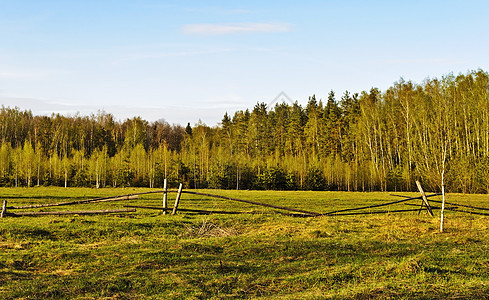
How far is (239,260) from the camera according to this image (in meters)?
10.5

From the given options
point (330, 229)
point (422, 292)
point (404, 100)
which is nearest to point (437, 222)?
point (330, 229)

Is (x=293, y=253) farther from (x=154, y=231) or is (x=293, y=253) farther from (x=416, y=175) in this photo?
(x=416, y=175)

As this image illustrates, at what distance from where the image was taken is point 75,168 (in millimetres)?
71125

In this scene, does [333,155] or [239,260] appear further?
[333,155]

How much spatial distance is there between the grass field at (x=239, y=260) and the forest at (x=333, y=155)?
3360 centimetres

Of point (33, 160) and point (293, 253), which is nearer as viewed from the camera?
point (293, 253)

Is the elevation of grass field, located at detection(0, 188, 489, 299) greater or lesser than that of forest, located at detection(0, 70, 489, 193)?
lesser

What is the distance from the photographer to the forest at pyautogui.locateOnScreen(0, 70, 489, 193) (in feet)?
156

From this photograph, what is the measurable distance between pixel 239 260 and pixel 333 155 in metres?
67.2

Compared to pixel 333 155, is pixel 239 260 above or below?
below

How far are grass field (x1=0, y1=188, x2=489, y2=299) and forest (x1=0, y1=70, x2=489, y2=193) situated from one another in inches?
1323

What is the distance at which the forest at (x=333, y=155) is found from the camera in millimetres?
47688

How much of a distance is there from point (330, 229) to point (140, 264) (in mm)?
8144

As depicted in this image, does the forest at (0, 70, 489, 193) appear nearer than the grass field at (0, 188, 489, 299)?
No
